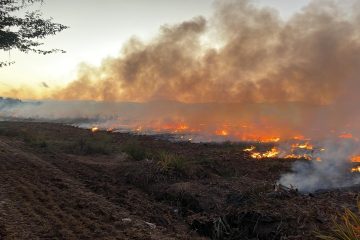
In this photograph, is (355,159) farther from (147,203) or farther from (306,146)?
(147,203)

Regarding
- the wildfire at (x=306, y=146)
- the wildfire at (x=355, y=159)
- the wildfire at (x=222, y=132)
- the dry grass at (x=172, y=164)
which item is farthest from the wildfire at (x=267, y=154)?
the wildfire at (x=222, y=132)

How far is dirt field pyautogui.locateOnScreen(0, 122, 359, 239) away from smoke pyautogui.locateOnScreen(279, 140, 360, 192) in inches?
41.2

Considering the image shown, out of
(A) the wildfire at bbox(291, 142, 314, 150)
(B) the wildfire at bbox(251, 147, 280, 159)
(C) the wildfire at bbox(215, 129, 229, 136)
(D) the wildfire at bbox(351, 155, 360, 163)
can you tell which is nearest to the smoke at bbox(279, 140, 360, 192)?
(D) the wildfire at bbox(351, 155, 360, 163)

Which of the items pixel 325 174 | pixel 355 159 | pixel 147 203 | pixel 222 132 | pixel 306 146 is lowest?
pixel 147 203

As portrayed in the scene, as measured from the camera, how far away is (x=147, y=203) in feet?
35.6

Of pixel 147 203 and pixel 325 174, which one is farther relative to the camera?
pixel 325 174

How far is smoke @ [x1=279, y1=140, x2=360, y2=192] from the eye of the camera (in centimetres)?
1305

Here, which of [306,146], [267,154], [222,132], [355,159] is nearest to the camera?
[355,159]

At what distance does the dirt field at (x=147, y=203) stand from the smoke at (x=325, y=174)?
1.05 meters

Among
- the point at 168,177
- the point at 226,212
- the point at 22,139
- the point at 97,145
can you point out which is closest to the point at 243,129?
→ the point at 97,145

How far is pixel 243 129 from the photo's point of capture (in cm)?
3747

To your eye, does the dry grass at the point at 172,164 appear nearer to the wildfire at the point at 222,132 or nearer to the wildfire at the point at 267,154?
the wildfire at the point at 267,154

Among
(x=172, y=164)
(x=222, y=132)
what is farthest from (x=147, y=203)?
(x=222, y=132)

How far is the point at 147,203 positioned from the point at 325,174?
23.6ft
